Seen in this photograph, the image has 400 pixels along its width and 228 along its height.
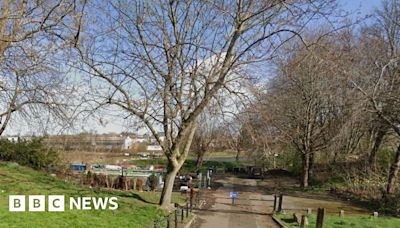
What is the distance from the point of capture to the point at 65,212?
473 inches

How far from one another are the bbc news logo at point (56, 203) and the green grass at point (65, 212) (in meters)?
0.21

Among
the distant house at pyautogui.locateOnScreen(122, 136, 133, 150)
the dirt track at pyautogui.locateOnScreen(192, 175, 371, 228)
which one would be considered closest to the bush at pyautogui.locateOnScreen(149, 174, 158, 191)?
the distant house at pyautogui.locateOnScreen(122, 136, 133, 150)

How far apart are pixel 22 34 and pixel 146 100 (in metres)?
4.81

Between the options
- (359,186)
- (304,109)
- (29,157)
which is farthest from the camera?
(304,109)

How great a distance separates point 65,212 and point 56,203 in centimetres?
124

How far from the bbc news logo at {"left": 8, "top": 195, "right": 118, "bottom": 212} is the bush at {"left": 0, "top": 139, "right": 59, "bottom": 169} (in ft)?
38.7

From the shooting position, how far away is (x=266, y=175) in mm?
47031

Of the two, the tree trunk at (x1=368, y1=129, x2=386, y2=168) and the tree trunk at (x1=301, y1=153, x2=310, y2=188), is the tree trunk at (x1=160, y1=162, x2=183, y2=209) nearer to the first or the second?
the tree trunk at (x1=301, y1=153, x2=310, y2=188)

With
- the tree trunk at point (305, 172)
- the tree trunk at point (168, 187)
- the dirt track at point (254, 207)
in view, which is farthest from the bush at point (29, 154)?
the tree trunk at point (305, 172)

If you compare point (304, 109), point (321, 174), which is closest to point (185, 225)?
point (304, 109)

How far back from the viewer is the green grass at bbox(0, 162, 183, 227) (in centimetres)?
1038

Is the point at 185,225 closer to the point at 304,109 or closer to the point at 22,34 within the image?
the point at 22,34

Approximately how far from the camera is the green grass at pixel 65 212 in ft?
34.1

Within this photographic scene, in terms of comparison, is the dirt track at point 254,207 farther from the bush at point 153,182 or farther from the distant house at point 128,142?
the distant house at point 128,142
